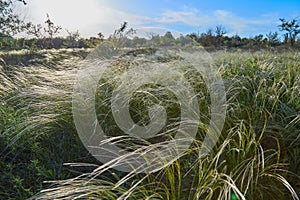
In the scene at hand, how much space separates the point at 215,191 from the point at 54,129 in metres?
1.18

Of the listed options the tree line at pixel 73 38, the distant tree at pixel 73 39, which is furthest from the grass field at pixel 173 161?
the distant tree at pixel 73 39

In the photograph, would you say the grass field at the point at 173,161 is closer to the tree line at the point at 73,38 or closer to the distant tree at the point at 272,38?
the tree line at the point at 73,38

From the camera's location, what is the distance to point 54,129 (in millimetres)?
1823

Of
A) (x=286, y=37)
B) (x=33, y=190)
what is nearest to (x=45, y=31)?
(x=33, y=190)

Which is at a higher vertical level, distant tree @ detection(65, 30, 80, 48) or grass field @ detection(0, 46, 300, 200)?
distant tree @ detection(65, 30, 80, 48)

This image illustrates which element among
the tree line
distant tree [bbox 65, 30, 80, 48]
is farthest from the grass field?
distant tree [bbox 65, 30, 80, 48]

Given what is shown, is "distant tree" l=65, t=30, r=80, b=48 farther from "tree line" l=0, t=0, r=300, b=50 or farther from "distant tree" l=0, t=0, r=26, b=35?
"distant tree" l=0, t=0, r=26, b=35

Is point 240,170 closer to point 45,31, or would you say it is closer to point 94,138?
point 94,138

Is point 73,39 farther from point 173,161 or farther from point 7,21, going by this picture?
point 173,161

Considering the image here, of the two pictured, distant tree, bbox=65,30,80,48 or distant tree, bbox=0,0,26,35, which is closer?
distant tree, bbox=0,0,26,35

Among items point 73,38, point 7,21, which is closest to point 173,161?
point 7,21

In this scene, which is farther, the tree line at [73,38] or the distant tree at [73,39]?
the distant tree at [73,39]

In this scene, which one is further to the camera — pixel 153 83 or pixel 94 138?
pixel 153 83

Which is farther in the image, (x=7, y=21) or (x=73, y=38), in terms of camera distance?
(x=73, y=38)
